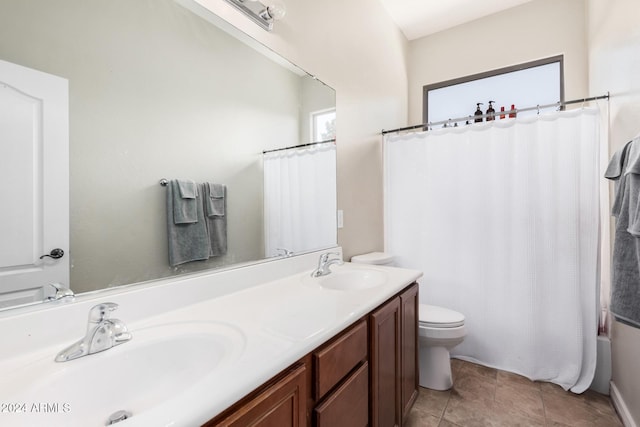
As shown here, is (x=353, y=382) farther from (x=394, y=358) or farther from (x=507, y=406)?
(x=507, y=406)

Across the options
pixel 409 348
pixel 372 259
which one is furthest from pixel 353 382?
pixel 372 259

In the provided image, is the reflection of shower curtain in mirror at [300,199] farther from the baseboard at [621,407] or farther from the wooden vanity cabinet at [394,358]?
the baseboard at [621,407]

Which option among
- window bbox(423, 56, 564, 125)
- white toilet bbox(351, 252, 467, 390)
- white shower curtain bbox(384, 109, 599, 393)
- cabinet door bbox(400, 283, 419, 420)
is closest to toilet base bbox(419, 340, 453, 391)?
white toilet bbox(351, 252, 467, 390)

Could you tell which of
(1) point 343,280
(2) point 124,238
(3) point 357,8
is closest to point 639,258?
(1) point 343,280

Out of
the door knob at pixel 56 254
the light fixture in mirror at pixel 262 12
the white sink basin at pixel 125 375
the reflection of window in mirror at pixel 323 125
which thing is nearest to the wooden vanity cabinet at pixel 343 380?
the white sink basin at pixel 125 375

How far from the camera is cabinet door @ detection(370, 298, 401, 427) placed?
3.73 feet

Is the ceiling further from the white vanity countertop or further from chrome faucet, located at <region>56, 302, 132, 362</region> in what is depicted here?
chrome faucet, located at <region>56, 302, 132, 362</region>

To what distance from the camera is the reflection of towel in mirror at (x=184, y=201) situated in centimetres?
104

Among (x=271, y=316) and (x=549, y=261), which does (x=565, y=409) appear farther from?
(x=271, y=316)

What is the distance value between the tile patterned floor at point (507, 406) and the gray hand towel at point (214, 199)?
1.51m

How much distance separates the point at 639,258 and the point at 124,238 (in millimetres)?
1720

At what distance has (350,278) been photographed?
5.47 ft

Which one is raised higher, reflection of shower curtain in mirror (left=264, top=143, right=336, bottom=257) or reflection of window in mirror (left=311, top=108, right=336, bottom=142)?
reflection of window in mirror (left=311, top=108, right=336, bottom=142)

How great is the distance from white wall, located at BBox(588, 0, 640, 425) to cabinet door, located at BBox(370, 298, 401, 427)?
44.9 inches
